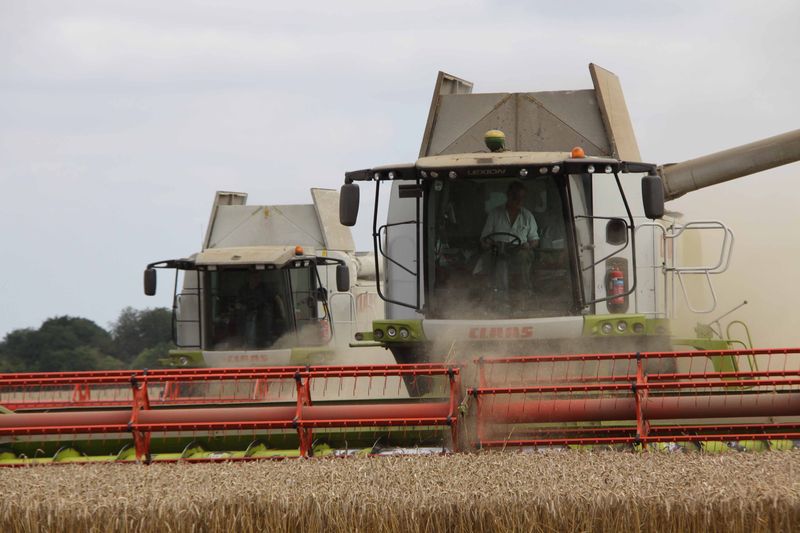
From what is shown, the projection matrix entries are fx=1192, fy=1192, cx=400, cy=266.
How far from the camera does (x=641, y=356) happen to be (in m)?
6.78

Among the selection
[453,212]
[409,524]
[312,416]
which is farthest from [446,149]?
[409,524]

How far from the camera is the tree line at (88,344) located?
105 ft

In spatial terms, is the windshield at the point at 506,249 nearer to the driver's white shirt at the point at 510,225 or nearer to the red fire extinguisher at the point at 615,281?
the driver's white shirt at the point at 510,225

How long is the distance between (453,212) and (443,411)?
2.03 meters

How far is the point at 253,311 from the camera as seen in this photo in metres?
13.8

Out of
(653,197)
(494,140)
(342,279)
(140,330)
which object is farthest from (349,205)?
(140,330)

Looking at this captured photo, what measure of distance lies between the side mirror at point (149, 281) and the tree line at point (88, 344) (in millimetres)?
15996

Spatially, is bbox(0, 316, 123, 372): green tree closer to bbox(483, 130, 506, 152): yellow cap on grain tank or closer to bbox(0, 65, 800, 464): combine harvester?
bbox(0, 65, 800, 464): combine harvester

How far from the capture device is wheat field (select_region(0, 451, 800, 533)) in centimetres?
496

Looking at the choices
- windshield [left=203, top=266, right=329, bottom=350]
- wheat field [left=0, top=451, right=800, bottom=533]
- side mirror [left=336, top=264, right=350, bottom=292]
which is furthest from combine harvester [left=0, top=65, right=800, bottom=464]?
windshield [left=203, top=266, right=329, bottom=350]

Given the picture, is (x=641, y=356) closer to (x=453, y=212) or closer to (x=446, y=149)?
(x=453, y=212)

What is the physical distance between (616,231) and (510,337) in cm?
111

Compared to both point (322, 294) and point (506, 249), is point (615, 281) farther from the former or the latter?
point (322, 294)

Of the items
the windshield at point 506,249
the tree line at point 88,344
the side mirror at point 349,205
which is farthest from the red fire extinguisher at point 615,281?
the tree line at point 88,344
